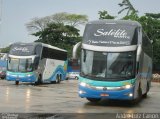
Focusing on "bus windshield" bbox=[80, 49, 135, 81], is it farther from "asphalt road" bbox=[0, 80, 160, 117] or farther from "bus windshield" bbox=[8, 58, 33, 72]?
"bus windshield" bbox=[8, 58, 33, 72]

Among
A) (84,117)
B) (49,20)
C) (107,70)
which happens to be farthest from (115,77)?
(49,20)

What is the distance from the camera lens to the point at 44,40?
89688 millimetres

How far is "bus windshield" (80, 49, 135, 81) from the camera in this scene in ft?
62.0

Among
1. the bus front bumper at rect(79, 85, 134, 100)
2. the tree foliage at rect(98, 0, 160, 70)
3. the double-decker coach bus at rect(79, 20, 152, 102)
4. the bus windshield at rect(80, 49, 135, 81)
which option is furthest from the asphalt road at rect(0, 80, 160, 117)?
the tree foliage at rect(98, 0, 160, 70)

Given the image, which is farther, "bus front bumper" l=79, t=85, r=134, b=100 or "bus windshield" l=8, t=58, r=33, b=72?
"bus windshield" l=8, t=58, r=33, b=72

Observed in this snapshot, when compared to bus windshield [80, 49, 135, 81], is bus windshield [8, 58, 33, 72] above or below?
below

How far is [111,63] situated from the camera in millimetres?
18938

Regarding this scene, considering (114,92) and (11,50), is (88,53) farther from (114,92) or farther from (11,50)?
(11,50)

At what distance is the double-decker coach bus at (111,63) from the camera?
18.8 meters

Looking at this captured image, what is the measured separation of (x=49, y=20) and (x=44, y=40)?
936cm

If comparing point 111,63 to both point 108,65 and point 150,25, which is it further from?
point 150,25

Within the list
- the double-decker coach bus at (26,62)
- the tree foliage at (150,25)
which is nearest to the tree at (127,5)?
the tree foliage at (150,25)

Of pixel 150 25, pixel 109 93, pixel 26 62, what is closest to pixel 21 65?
pixel 26 62

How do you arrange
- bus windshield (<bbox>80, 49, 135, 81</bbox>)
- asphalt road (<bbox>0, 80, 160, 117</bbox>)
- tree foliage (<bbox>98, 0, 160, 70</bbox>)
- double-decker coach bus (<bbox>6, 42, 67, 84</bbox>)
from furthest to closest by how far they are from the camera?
tree foliage (<bbox>98, 0, 160, 70</bbox>) < double-decker coach bus (<bbox>6, 42, 67, 84</bbox>) < bus windshield (<bbox>80, 49, 135, 81</bbox>) < asphalt road (<bbox>0, 80, 160, 117</bbox>)
